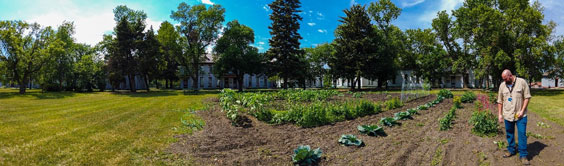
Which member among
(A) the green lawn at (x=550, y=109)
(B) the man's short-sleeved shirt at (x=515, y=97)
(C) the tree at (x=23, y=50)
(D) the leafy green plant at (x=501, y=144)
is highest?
(C) the tree at (x=23, y=50)

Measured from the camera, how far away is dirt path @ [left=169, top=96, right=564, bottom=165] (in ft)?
15.1

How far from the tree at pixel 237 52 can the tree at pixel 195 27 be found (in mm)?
1976

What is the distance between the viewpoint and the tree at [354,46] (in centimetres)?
3030

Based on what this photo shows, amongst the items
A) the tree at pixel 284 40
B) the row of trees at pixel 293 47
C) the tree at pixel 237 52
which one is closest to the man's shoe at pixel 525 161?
the row of trees at pixel 293 47

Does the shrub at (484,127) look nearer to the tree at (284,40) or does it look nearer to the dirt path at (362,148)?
the dirt path at (362,148)

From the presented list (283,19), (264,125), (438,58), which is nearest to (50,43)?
(283,19)

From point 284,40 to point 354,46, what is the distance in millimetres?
8444

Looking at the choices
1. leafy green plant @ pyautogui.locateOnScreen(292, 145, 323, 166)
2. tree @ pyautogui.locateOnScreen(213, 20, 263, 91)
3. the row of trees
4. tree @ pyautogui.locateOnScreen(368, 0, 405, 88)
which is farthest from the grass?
tree @ pyautogui.locateOnScreen(368, 0, 405, 88)

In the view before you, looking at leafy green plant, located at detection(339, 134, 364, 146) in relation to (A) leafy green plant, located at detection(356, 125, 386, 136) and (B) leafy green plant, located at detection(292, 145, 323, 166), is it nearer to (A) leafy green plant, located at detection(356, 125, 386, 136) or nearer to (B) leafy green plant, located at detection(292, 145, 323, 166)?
(A) leafy green plant, located at detection(356, 125, 386, 136)

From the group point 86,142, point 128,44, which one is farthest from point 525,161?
point 128,44

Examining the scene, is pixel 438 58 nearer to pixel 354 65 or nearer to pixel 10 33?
pixel 354 65

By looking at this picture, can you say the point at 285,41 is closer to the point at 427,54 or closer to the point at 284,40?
the point at 284,40

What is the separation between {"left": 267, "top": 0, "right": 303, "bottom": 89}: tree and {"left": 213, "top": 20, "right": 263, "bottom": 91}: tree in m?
5.54

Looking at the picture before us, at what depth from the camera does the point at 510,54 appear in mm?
26047
